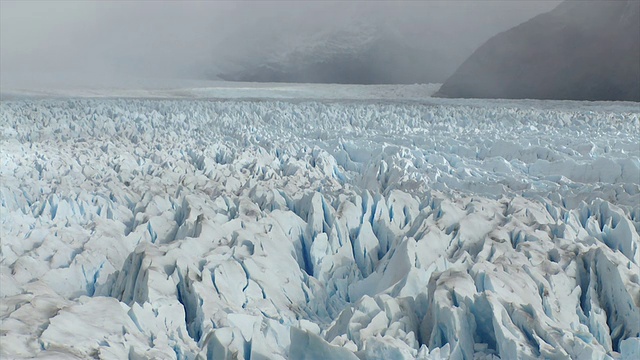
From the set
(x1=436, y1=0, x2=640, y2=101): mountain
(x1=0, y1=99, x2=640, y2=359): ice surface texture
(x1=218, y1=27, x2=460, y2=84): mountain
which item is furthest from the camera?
(x1=218, y1=27, x2=460, y2=84): mountain

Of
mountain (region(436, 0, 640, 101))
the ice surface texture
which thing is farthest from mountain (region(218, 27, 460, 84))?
the ice surface texture

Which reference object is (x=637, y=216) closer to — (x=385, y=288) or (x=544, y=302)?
(x=544, y=302)

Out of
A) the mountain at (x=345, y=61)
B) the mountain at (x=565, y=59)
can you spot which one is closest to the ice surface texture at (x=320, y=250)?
the mountain at (x=565, y=59)

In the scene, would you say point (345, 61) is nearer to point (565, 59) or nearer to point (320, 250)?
point (565, 59)

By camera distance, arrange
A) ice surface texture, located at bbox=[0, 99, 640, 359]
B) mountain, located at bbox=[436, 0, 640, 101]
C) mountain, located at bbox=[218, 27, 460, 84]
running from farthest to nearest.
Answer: mountain, located at bbox=[218, 27, 460, 84], mountain, located at bbox=[436, 0, 640, 101], ice surface texture, located at bbox=[0, 99, 640, 359]

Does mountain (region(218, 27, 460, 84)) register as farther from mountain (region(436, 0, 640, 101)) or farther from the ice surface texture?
the ice surface texture

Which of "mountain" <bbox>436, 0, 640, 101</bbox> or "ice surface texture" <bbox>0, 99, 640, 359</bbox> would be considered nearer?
"ice surface texture" <bbox>0, 99, 640, 359</bbox>
